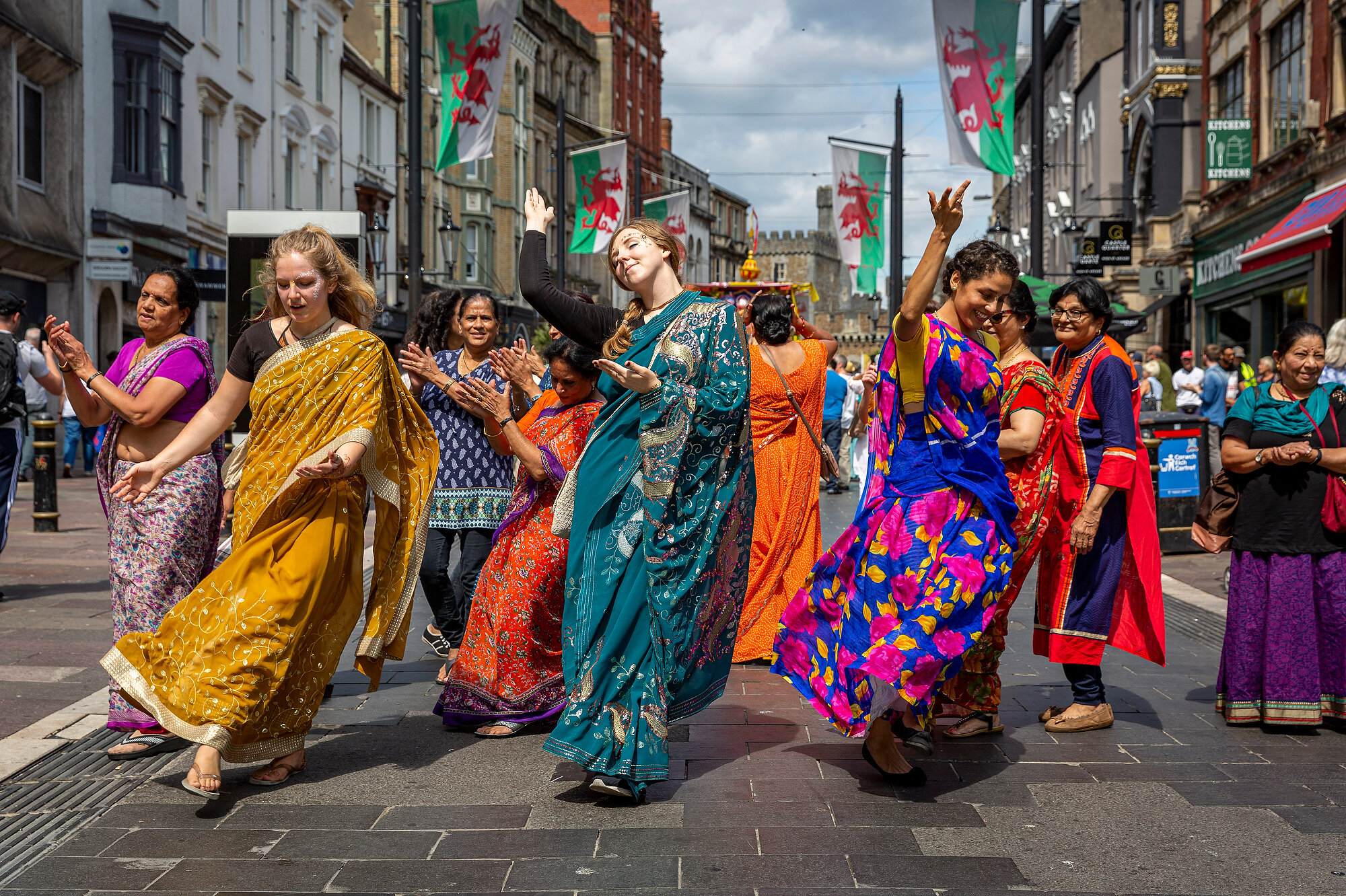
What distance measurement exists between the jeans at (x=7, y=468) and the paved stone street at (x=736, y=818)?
4.12 meters

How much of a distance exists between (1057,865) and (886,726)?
38.0 inches

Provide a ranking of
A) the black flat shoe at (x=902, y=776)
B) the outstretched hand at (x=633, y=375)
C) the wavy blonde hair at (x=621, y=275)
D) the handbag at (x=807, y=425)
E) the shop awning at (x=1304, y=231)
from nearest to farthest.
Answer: the outstretched hand at (x=633, y=375) < the wavy blonde hair at (x=621, y=275) < the black flat shoe at (x=902, y=776) < the handbag at (x=807, y=425) < the shop awning at (x=1304, y=231)

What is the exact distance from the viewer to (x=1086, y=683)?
18.5ft

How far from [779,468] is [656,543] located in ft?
10.1

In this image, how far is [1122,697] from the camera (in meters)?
6.23

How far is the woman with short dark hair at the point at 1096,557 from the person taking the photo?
5.54 meters

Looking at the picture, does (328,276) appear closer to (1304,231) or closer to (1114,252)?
(1304,231)

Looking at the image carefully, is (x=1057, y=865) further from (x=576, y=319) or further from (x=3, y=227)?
(x=3, y=227)

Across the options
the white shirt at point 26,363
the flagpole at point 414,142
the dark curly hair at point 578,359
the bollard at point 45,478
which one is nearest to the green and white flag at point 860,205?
the flagpole at point 414,142

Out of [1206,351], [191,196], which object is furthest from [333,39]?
[1206,351]

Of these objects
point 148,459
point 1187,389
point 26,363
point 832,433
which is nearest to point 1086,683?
point 148,459

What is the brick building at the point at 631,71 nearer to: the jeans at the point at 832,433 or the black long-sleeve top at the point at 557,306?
the jeans at the point at 832,433

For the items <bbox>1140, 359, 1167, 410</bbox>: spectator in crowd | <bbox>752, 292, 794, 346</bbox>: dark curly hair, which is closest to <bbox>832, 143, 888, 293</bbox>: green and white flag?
<bbox>1140, 359, 1167, 410</bbox>: spectator in crowd

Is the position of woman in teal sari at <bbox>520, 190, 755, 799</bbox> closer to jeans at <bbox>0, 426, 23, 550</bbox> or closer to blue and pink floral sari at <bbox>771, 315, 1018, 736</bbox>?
blue and pink floral sari at <bbox>771, 315, 1018, 736</bbox>
